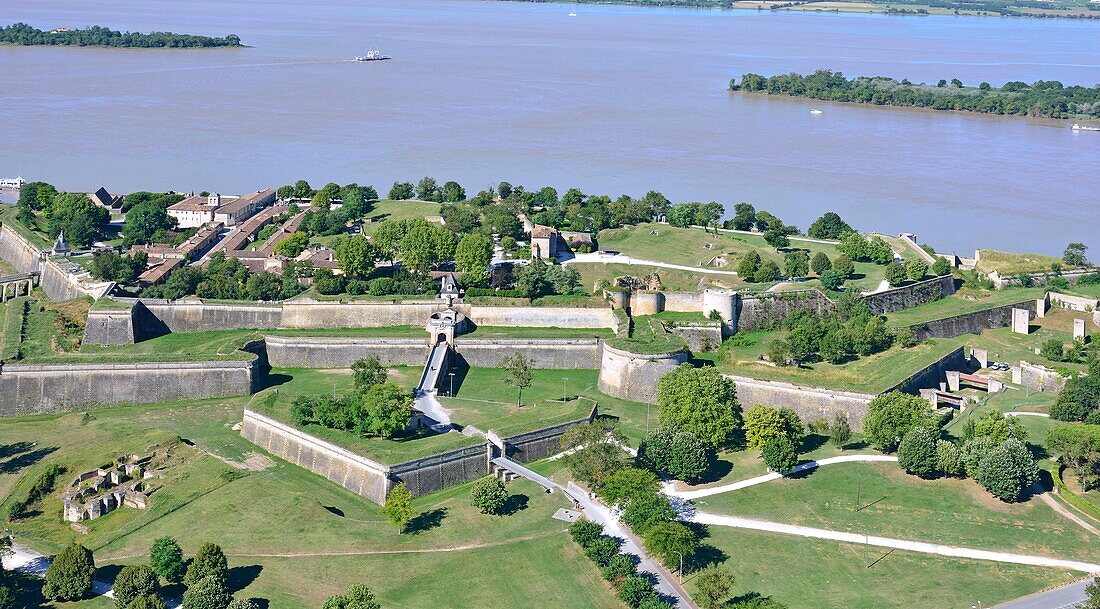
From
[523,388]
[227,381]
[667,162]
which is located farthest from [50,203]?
[667,162]

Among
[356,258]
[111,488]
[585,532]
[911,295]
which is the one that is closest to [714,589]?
[585,532]

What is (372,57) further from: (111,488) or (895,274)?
(111,488)

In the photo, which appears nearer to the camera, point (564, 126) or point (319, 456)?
point (319, 456)

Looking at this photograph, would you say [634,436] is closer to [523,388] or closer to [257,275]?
[523,388]

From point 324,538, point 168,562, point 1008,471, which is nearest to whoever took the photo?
point 168,562

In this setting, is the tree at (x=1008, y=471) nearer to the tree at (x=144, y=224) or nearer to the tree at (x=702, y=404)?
the tree at (x=702, y=404)
